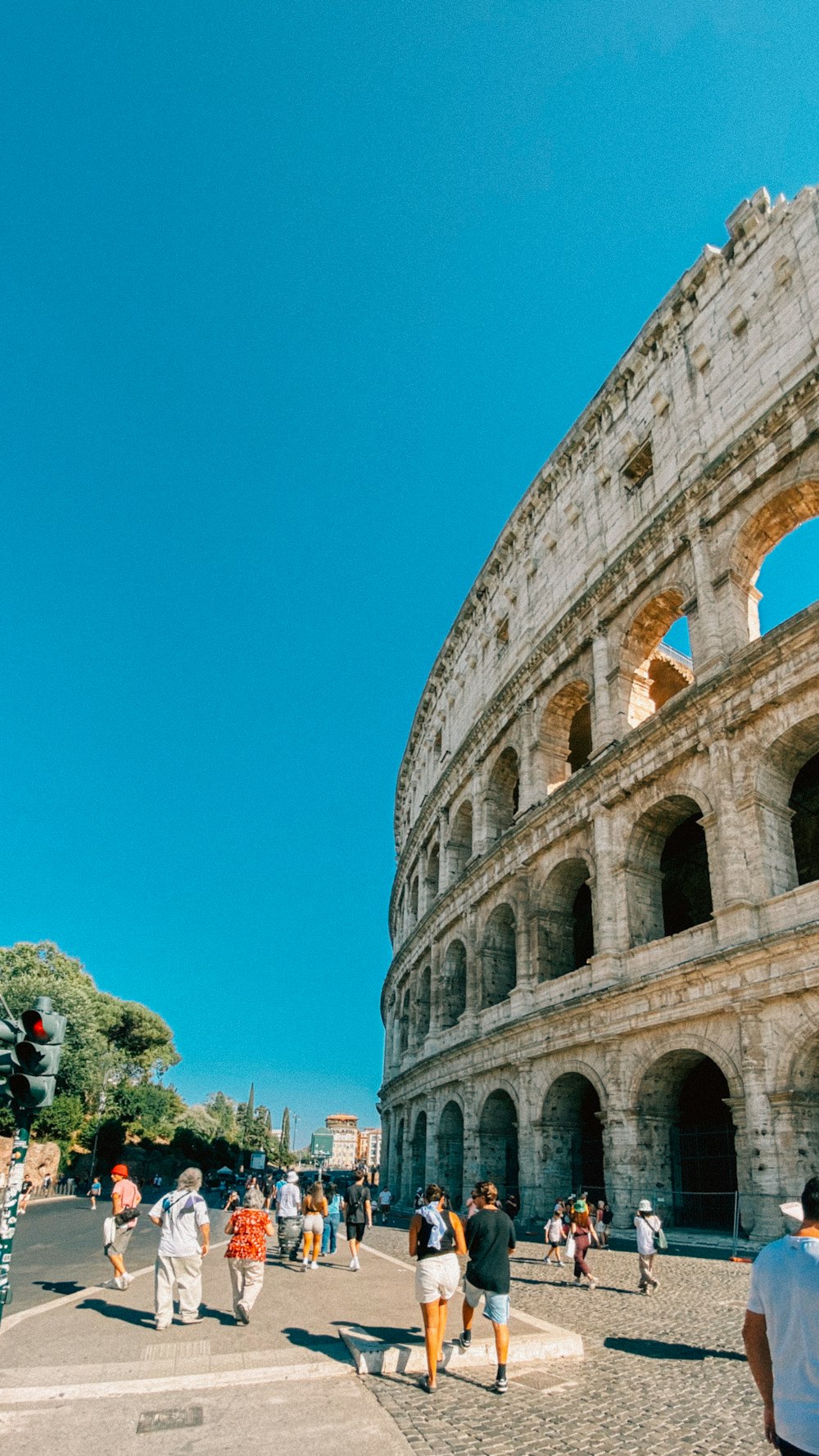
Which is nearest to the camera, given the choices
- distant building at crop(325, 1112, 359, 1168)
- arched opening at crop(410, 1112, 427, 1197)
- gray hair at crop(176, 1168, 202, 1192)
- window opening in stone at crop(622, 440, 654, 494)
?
gray hair at crop(176, 1168, 202, 1192)

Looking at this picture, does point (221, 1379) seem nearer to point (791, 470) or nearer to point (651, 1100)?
point (651, 1100)

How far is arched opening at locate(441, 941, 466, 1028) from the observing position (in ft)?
87.1

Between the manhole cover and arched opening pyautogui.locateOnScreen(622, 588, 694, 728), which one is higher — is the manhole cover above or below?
Result: below

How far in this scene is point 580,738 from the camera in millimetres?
26891

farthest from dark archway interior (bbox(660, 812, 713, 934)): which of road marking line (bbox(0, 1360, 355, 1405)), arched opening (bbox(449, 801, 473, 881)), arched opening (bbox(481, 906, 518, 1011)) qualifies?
road marking line (bbox(0, 1360, 355, 1405))

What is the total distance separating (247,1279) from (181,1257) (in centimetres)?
70

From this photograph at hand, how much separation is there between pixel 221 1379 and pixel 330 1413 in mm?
1007

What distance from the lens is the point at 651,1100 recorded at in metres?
15.9

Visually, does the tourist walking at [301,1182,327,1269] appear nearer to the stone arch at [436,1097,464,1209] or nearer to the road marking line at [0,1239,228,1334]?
the road marking line at [0,1239,228,1334]

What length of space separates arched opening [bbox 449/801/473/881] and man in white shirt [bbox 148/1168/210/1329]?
2156cm

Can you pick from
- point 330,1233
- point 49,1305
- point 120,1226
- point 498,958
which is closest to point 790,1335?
point 49,1305

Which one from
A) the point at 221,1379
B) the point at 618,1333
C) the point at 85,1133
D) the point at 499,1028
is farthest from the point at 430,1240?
the point at 85,1133

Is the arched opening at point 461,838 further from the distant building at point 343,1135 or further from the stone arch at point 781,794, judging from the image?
the distant building at point 343,1135

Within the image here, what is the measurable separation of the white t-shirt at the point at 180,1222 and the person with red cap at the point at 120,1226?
179 cm
